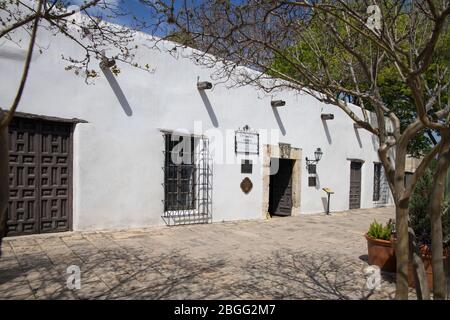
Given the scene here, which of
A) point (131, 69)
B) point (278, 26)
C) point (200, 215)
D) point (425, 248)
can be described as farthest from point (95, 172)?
point (425, 248)

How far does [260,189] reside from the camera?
32.1 feet

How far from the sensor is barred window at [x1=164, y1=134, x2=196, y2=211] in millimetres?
7922

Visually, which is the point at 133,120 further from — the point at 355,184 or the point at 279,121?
the point at 355,184

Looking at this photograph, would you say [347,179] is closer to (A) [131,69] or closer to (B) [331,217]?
(B) [331,217]

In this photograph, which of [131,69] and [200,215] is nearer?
[131,69]

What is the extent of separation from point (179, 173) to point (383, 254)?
4.65 metres

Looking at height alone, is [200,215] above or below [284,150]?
below

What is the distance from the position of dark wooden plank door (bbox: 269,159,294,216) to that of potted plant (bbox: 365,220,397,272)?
19.2 ft

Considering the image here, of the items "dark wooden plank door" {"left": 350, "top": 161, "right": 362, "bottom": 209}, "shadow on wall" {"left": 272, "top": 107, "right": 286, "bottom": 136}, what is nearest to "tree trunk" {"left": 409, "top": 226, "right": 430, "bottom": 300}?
"shadow on wall" {"left": 272, "top": 107, "right": 286, "bottom": 136}

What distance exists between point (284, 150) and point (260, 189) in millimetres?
1424

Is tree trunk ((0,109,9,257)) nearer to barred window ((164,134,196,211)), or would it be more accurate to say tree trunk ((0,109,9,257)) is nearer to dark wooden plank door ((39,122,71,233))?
dark wooden plank door ((39,122,71,233))

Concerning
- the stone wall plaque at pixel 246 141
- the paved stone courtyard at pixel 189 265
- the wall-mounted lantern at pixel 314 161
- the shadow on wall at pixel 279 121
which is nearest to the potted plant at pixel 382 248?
the paved stone courtyard at pixel 189 265

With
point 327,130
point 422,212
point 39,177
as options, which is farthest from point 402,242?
point 327,130
